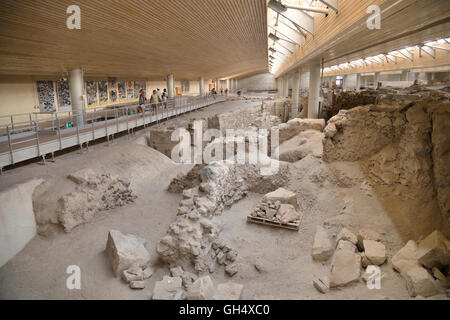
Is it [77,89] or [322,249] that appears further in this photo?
[77,89]

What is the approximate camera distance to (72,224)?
7203 mm

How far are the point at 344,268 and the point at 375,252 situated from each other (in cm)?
75

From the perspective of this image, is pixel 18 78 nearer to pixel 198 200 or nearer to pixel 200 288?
pixel 198 200

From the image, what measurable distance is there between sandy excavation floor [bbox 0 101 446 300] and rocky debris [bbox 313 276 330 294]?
4.0 inches

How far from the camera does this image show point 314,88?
16719mm

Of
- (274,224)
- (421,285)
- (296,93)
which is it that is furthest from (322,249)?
(296,93)

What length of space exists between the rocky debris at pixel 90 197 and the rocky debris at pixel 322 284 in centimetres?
571

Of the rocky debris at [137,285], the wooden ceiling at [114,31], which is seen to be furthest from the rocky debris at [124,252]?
the wooden ceiling at [114,31]

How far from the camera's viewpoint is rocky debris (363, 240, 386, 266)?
554 centimetres

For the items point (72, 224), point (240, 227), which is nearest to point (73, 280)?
point (72, 224)

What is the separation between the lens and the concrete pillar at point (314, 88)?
16375 mm

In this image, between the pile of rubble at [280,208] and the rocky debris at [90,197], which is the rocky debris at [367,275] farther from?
the rocky debris at [90,197]

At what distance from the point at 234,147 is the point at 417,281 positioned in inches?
421

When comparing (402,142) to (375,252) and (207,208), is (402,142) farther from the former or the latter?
(207,208)
